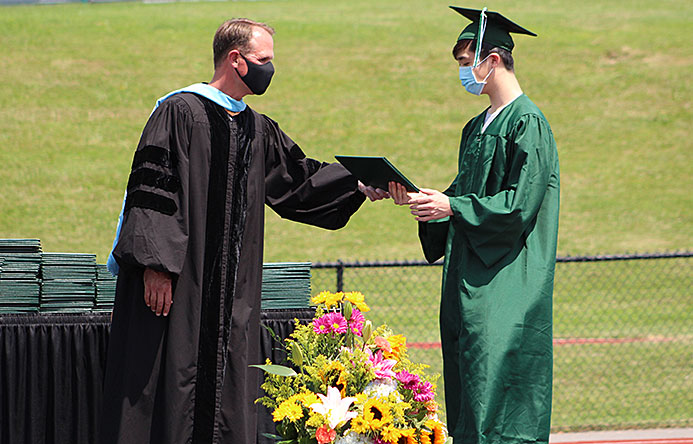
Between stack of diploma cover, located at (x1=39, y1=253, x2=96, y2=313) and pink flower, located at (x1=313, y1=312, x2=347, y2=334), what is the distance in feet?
5.44

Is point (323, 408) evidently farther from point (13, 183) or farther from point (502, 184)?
point (13, 183)

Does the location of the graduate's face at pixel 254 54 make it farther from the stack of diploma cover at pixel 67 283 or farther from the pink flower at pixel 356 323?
the stack of diploma cover at pixel 67 283

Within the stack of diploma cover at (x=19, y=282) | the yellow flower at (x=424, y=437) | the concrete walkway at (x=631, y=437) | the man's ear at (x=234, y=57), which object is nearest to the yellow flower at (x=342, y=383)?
the yellow flower at (x=424, y=437)

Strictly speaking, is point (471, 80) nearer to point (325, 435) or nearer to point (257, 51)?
point (257, 51)

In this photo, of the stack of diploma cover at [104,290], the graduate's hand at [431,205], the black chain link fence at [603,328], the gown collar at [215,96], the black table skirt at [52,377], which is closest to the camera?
the graduate's hand at [431,205]

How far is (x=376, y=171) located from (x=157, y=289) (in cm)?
106

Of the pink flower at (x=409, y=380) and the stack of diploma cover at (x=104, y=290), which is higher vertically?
the stack of diploma cover at (x=104, y=290)

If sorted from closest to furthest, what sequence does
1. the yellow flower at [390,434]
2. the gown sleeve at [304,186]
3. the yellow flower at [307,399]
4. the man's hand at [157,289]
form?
1. the yellow flower at [390,434]
2. the yellow flower at [307,399]
3. the man's hand at [157,289]
4. the gown sleeve at [304,186]

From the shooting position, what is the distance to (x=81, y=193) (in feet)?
53.5

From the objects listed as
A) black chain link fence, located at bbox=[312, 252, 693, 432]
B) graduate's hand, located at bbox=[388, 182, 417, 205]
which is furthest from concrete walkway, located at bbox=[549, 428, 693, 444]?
graduate's hand, located at bbox=[388, 182, 417, 205]

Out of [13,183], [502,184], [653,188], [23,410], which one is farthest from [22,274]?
[653,188]

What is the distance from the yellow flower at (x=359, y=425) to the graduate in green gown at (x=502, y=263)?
785mm

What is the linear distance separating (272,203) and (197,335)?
0.82 metres

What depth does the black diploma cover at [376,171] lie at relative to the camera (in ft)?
12.4
